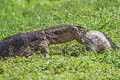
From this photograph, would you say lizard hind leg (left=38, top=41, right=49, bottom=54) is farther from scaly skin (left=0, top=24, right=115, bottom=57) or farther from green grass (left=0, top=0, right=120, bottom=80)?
green grass (left=0, top=0, right=120, bottom=80)

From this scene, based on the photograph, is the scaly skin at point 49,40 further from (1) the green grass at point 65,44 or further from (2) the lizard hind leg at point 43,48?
(1) the green grass at point 65,44

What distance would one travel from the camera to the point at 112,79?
21.6 feet

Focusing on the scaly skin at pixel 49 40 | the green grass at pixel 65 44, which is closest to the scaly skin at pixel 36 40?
the scaly skin at pixel 49 40

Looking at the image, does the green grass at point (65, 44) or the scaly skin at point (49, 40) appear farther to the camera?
the scaly skin at point (49, 40)

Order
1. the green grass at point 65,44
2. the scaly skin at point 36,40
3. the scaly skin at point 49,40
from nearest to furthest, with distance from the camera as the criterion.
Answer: the green grass at point 65,44, the scaly skin at point 49,40, the scaly skin at point 36,40

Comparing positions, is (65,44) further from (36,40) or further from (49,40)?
(36,40)

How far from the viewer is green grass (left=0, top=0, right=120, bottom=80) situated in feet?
22.4

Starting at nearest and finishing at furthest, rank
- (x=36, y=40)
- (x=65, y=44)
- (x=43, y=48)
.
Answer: (x=43, y=48) < (x=36, y=40) < (x=65, y=44)

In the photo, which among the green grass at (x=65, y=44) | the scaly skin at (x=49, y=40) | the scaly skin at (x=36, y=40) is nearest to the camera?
the green grass at (x=65, y=44)

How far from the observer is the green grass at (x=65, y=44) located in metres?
6.81

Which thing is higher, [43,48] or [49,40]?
[49,40]

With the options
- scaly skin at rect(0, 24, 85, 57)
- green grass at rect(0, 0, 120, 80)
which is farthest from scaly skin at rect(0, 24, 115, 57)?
green grass at rect(0, 0, 120, 80)

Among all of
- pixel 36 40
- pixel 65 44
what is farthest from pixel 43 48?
pixel 65 44

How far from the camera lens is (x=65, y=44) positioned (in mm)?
9492
